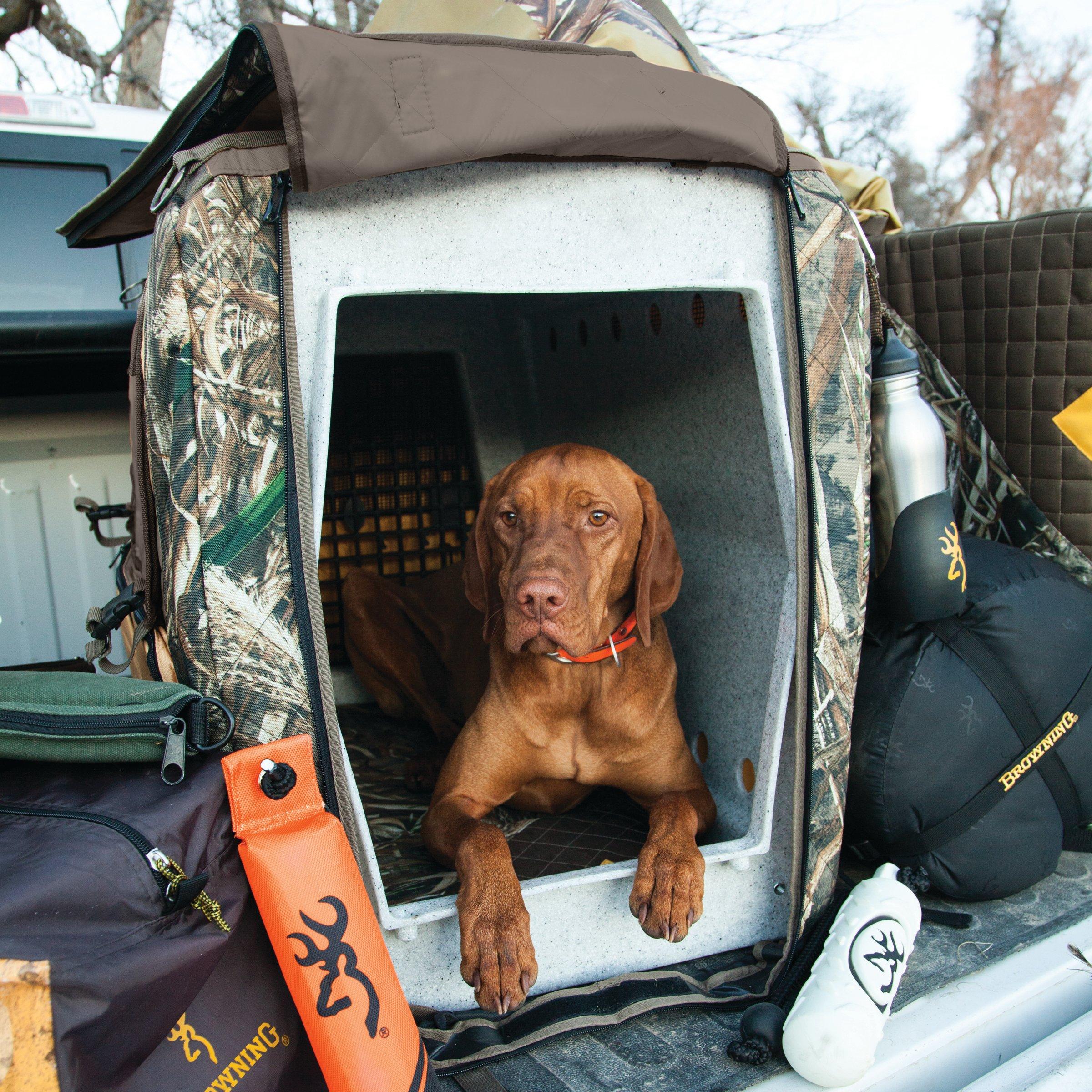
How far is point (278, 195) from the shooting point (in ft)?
5.26

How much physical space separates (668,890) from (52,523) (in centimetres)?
267

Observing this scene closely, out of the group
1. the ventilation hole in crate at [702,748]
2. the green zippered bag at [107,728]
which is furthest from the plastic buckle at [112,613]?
the ventilation hole in crate at [702,748]

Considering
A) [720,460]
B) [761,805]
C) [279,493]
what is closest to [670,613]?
[720,460]

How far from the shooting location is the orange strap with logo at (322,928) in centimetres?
142

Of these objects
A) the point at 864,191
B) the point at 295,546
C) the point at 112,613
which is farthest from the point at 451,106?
the point at 864,191

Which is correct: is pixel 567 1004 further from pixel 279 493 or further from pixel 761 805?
pixel 279 493

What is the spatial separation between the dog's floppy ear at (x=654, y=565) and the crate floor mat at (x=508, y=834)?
0.63 meters

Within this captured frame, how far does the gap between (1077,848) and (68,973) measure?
261 centimetres

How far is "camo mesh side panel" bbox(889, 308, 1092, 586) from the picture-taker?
9.51 feet

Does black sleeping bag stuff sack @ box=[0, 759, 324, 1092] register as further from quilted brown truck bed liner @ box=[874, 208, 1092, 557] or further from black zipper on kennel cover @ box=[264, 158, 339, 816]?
quilted brown truck bed liner @ box=[874, 208, 1092, 557]

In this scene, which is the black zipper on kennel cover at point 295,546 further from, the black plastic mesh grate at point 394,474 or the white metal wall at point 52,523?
the black plastic mesh grate at point 394,474

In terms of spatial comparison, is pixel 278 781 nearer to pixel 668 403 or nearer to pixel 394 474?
pixel 668 403

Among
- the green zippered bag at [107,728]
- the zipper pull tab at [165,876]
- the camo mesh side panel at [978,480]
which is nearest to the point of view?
the zipper pull tab at [165,876]

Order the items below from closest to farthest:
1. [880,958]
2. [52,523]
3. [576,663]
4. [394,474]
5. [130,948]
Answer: [130,948] → [880,958] → [576,663] → [52,523] → [394,474]
